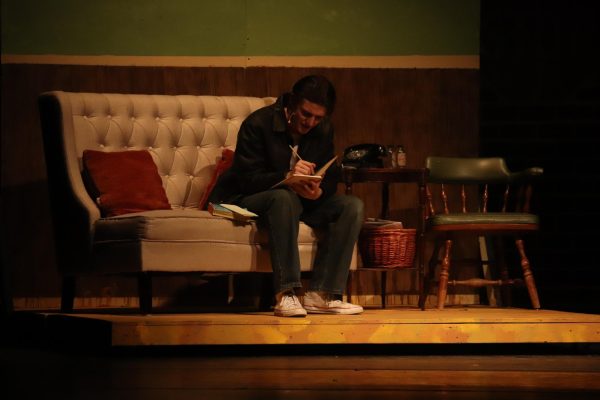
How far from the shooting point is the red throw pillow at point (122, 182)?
431 centimetres

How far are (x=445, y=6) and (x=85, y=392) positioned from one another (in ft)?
12.4

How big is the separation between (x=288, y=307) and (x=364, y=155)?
1462 millimetres

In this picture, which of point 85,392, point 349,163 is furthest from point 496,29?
point 85,392

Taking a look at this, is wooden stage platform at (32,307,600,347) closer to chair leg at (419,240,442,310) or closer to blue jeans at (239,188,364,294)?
blue jeans at (239,188,364,294)

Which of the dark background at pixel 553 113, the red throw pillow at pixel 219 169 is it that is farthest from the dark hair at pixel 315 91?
the dark background at pixel 553 113

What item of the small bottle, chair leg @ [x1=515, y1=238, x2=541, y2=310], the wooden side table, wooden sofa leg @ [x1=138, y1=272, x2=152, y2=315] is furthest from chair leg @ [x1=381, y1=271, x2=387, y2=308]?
wooden sofa leg @ [x1=138, y1=272, x2=152, y2=315]

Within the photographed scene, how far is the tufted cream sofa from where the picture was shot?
13.1 feet

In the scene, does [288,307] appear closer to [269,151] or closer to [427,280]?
[269,151]

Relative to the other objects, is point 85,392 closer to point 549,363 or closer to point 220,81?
point 549,363

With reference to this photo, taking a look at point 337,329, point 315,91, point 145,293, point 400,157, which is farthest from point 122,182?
point 400,157

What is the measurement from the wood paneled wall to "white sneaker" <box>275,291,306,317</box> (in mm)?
1656

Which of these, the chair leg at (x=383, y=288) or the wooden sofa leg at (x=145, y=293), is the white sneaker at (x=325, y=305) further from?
the chair leg at (x=383, y=288)

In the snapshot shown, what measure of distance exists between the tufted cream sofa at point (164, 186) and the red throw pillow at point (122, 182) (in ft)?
0.21

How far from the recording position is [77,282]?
5316 mm
